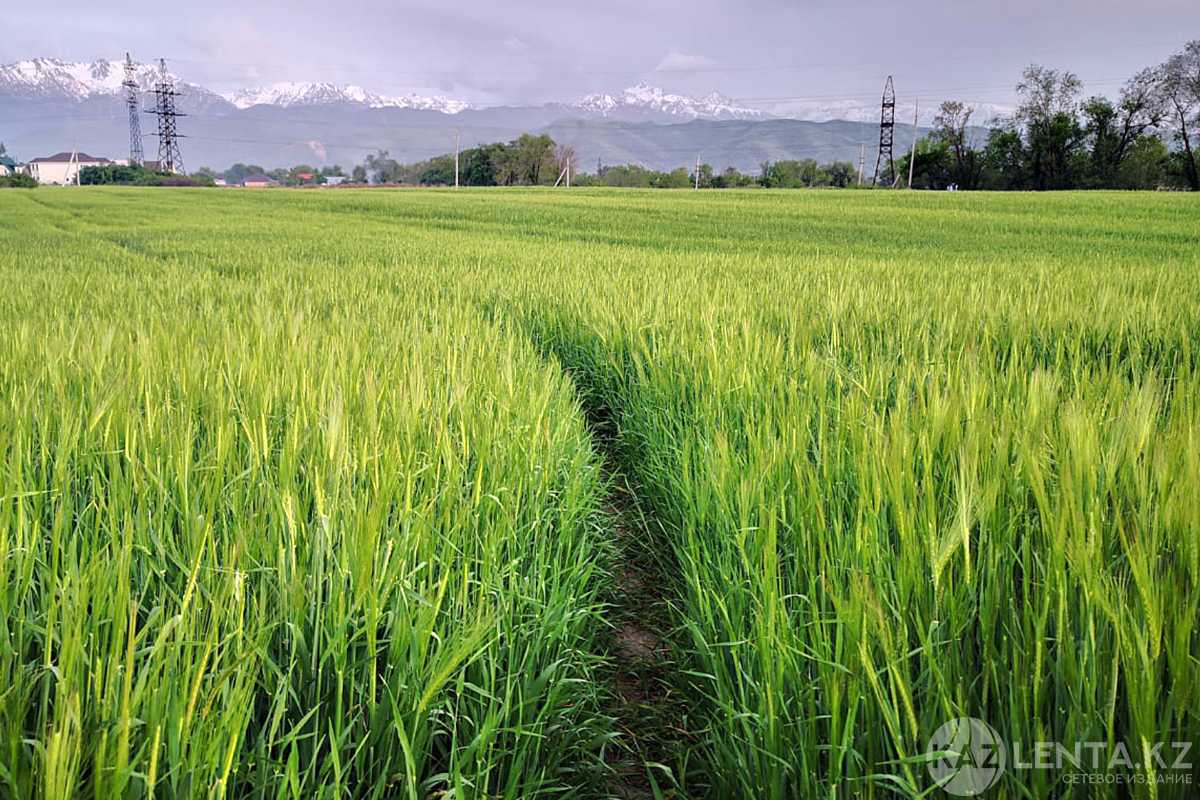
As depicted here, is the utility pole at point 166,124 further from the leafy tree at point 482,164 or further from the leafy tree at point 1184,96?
the leafy tree at point 1184,96

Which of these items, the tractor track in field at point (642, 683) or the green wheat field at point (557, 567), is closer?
the green wheat field at point (557, 567)

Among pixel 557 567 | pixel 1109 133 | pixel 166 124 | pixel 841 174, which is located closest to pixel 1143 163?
pixel 1109 133

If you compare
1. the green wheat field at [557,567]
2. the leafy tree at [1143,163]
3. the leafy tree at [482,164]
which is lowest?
the green wheat field at [557,567]

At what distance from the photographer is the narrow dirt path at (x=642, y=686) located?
A: 1396 millimetres

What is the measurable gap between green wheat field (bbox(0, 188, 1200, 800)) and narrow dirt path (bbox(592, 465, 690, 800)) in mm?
22

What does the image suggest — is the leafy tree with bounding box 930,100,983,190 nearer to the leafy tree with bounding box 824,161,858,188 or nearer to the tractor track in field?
the leafy tree with bounding box 824,161,858,188

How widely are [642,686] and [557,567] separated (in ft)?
1.48

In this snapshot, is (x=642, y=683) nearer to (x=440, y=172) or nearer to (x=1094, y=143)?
(x=1094, y=143)

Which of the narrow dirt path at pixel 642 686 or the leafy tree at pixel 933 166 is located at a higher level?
the leafy tree at pixel 933 166

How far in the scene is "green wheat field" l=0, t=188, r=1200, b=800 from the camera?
2.88 feet

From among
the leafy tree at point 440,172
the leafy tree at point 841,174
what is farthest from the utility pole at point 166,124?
the leafy tree at point 841,174

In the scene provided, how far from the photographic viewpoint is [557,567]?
60.2 inches

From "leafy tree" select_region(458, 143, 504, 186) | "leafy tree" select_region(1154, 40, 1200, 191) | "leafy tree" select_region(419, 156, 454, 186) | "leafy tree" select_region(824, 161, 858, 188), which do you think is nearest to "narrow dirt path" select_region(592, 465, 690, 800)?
"leafy tree" select_region(1154, 40, 1200, 191)

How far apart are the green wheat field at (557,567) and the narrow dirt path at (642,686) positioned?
2 cm
